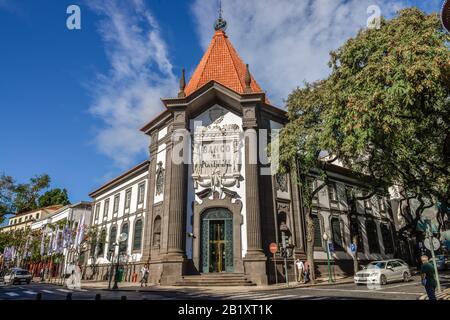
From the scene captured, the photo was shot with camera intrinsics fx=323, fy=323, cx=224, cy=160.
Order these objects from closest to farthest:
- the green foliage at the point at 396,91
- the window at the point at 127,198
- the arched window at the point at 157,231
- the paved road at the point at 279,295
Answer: the green foliage at the point at 396,91 → the paved road at the point at 279,295 → the arched window at the point at 157,231 → the window at the point at 127,198

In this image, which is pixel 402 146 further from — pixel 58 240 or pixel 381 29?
pixel 58 240

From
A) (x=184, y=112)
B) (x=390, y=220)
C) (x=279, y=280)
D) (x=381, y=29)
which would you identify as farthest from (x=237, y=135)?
(x=390, y=220)

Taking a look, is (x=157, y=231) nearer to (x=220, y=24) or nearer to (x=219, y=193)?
(x=219, y=193)

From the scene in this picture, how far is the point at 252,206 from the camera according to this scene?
22.5 meters

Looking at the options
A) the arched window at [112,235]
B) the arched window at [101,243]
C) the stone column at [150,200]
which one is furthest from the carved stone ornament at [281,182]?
the arched window at [101,243]

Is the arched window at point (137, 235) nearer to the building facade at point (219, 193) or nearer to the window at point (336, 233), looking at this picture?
the building facade at point (219, 193)

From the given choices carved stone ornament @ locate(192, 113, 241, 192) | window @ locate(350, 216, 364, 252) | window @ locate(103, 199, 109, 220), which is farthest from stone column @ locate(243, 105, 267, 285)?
window @ locate(103, 199, 109, 220)

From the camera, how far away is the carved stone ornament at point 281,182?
2539cm

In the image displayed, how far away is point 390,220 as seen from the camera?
37.9 m

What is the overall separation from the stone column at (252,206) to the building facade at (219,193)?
0.22ft

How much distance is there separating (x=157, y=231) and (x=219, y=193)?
632 centimetres

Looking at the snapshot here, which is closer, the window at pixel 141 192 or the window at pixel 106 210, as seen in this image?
the window at pixel 141 192

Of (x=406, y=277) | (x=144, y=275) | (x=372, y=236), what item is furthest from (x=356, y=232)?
(x=144, y=275)
